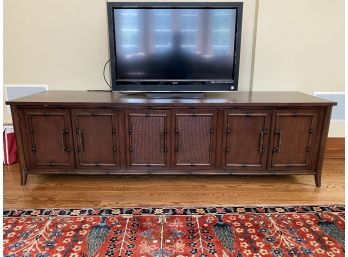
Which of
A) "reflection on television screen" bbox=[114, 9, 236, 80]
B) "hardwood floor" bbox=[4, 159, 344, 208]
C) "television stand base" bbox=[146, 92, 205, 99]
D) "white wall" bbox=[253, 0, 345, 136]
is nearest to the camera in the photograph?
"hardwood floor" bbox=[4, 159, 344, 208]

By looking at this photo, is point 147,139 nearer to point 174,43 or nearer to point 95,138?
point 95,138

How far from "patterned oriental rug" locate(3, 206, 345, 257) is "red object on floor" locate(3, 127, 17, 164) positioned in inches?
35.2

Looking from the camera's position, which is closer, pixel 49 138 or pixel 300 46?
pixel 49 138

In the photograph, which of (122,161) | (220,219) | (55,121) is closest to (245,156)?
(220,219)

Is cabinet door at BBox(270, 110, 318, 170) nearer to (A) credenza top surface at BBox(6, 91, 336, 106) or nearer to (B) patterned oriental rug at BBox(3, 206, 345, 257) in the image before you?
(A) credenza top surface at BBox(6, 91, 336, 106)

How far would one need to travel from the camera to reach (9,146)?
255 cm

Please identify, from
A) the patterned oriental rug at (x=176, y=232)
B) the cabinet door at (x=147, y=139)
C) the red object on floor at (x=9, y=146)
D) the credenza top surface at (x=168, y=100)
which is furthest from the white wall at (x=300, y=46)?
the red object on floor at (x=9, y=146)

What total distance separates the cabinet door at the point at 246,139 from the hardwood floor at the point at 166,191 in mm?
207

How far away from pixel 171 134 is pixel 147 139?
0.65ft

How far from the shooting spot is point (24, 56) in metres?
2.54

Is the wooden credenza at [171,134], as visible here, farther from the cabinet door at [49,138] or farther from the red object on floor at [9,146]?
the red object on floor at [9,146]

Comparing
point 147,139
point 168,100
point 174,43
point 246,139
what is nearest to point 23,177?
point 147,139

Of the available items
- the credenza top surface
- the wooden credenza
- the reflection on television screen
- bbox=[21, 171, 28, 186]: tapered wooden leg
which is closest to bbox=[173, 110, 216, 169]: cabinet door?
the wooden credenza

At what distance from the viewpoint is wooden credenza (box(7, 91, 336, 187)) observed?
6.70ft
